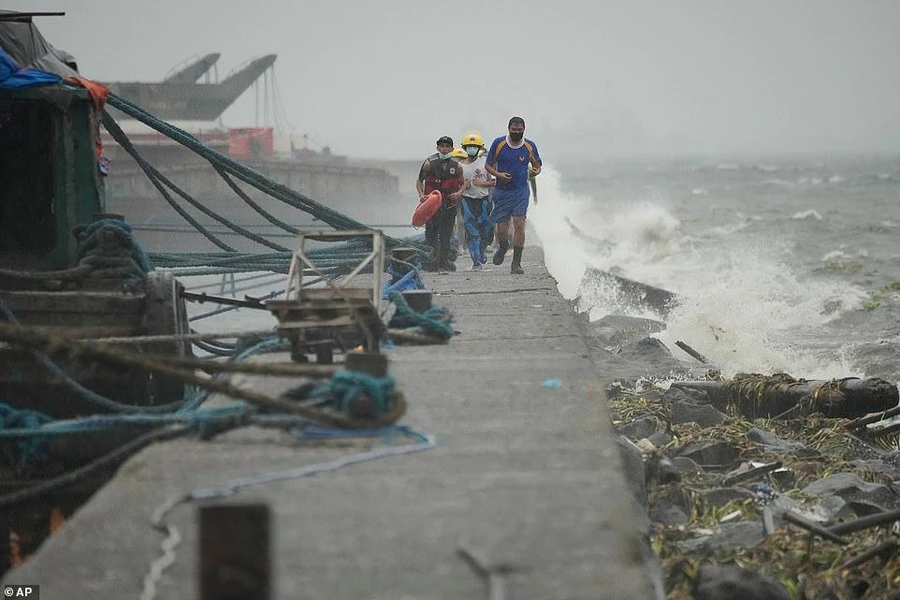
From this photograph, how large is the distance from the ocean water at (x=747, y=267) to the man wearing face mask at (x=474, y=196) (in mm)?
2798

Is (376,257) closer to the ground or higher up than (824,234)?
higher up

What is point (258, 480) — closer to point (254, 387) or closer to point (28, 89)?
point (254, 387)

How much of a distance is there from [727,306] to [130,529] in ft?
51.5

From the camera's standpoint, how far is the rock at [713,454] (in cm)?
795

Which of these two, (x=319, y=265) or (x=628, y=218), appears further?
(x=628, y=218)

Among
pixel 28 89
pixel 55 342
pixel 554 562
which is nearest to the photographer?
pixel 554 562

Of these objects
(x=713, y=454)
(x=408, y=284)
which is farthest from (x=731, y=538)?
(x=408, y=284)

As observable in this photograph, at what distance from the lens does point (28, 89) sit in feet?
25.2

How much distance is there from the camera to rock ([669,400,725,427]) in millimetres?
9164

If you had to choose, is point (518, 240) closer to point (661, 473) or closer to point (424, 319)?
point (424, 319)

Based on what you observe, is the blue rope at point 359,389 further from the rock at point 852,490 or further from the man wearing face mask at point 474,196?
the man wearing face mask at point 474,196

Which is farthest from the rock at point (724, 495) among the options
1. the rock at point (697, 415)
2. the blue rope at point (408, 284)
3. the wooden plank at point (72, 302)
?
the wooden plank at point (72, 302)

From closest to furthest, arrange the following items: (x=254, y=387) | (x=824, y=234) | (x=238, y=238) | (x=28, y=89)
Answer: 1. (x=254, y=387)
2. (x=28, y=89)
3. (x=238, y=238)
4. (x=824, y=234)

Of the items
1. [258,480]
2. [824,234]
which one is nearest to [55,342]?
[258,480]
